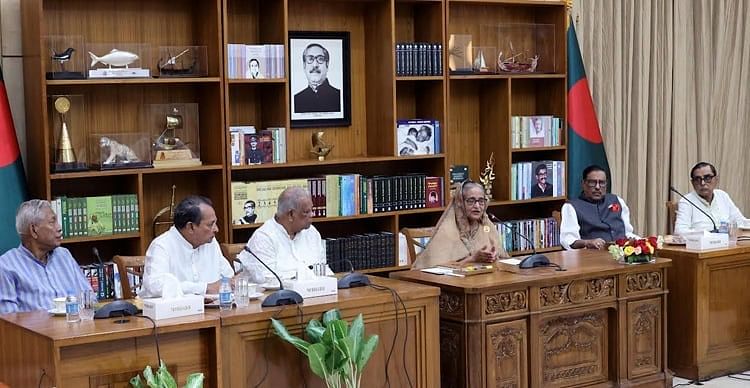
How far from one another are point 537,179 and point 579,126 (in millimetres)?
489

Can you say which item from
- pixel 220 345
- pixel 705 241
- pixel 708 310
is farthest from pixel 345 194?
pixel 220 345

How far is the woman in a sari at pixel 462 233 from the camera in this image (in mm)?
5930

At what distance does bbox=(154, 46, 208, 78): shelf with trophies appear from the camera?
6.20 metres

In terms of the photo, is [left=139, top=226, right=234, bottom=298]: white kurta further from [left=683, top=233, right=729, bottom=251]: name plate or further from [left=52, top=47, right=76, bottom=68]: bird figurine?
[left=683, top=233, right=729, bottom=251]: name plate

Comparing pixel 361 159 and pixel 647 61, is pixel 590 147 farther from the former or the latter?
pixel 361 159

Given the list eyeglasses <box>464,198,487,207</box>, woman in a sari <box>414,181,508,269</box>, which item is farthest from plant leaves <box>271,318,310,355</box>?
eyeglasses <box>464,198,487,207</box>

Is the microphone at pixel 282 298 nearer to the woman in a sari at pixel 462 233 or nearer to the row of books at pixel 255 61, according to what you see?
the woman in a sari at pixel 462 233

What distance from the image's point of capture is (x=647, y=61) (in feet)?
27.1

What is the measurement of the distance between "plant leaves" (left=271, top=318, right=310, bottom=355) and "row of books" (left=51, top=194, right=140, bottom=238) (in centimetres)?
185

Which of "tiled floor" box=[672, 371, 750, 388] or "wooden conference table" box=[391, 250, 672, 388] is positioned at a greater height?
"wooden conference table" box=[391, 250, 672, 388]

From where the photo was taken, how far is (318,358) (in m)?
4.46

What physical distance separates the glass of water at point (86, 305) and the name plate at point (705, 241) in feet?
11.7

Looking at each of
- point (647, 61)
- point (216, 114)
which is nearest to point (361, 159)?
point (216, 114)

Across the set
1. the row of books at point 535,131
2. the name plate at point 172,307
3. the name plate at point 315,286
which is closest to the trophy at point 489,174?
the row of books at point 535,131
